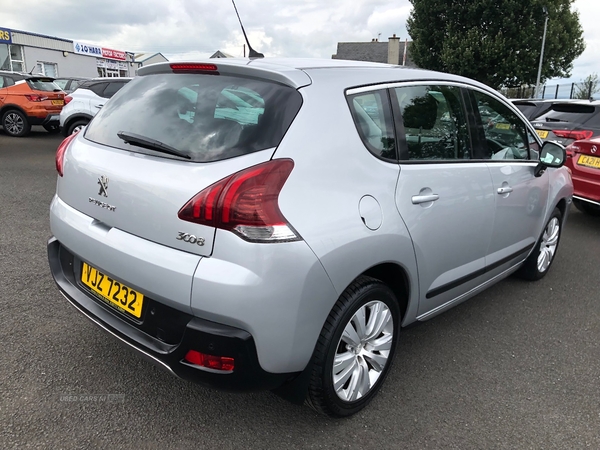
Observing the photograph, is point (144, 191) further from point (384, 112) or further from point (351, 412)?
point (351, 412)

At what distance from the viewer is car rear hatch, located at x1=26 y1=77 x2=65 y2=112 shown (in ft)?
41.5

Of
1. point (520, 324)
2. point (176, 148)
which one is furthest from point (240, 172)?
point (520, 324)

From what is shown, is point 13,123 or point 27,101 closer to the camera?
point 27,101

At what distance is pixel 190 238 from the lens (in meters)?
1.88

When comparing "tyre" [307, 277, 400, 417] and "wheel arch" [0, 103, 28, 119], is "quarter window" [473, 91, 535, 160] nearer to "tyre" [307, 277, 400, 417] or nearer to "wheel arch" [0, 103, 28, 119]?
"tyre" [307, 277, 400, 417]

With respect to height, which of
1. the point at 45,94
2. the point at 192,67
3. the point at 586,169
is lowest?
the point at 586,169

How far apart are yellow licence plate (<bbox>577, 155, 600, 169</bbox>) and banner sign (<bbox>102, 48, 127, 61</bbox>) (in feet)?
125

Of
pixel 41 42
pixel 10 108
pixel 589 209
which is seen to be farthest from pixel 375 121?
pixel 41 42

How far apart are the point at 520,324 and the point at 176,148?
8.99ft

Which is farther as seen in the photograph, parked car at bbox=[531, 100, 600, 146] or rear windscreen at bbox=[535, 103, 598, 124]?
rear windscreen at bbox=[535, 103, 598, 124]

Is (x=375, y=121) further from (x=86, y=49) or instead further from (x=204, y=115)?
(x=86, y=49)

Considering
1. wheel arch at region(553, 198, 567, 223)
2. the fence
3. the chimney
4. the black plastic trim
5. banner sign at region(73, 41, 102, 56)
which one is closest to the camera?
the black plastic trim

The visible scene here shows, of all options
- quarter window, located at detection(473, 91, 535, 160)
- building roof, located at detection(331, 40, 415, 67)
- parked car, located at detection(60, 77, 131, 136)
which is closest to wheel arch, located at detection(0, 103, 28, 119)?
parked car, located at detection(60, 77, 131, 136)

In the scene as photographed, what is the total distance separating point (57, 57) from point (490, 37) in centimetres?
2678
